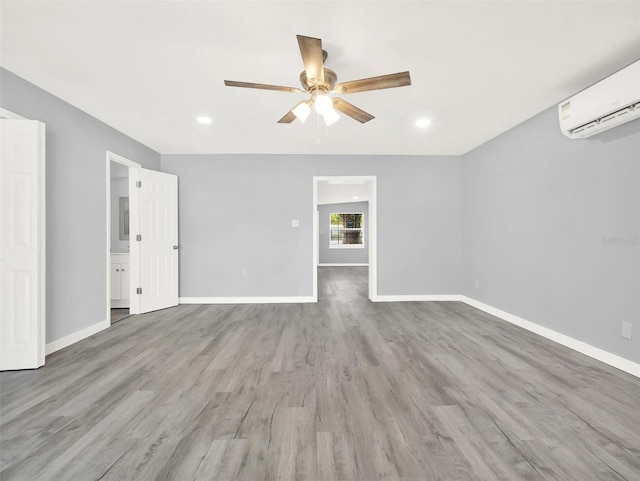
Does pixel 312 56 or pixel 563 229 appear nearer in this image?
pixel 312 56

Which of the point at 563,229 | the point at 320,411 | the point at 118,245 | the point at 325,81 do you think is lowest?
the point at 320,411

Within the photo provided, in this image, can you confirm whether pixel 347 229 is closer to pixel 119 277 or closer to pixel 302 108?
pixel 119 277

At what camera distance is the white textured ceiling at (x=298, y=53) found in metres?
1.75

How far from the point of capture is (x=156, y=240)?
4344mm

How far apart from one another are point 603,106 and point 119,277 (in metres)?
6.11

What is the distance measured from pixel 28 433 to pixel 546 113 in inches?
203

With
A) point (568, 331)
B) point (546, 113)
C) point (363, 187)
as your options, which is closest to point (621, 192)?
point (546, 113)

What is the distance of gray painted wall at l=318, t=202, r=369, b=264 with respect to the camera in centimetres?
1135

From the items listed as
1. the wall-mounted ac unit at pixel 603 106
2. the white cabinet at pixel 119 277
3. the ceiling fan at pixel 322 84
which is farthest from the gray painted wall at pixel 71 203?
the wall-mounted ac unit at pixel 603 106

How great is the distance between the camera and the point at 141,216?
4.14 metres

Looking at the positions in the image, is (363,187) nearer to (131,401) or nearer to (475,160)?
(475,160)

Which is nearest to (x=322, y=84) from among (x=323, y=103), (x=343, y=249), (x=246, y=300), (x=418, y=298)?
(x=323, y=103)

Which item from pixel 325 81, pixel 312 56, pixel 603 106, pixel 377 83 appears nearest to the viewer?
pixel 312 56

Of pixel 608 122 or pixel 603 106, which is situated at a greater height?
pixel 603 106
